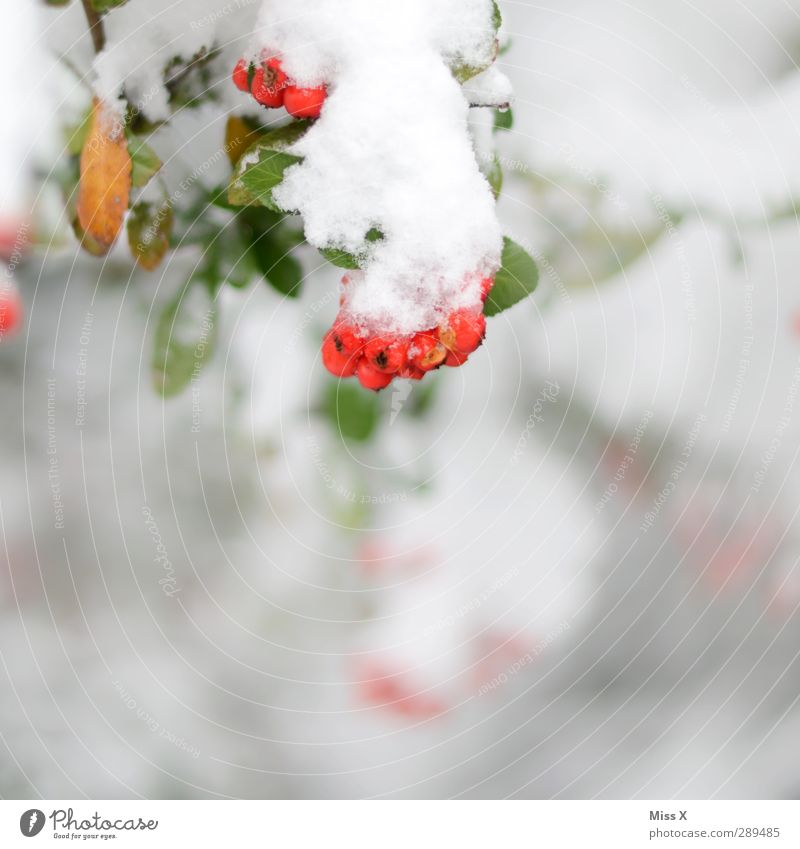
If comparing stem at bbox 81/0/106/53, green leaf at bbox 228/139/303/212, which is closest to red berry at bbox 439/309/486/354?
green leaf at bbox 228/139/303/212

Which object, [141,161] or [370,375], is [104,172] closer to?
[141,161]

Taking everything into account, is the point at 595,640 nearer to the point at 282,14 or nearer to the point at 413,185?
the point at 413,185

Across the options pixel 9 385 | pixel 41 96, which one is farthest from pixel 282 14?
pixel 9 385

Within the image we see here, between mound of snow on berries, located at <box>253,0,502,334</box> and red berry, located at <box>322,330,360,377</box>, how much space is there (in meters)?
0.02

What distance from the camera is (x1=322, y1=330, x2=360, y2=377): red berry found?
14.3 inches

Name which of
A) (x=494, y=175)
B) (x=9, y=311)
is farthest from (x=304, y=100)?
(x=9, y=311)

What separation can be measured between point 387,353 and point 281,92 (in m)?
0.15

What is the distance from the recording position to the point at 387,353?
34 centimetres

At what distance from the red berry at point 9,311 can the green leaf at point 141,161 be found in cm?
15

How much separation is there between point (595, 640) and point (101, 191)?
48cm

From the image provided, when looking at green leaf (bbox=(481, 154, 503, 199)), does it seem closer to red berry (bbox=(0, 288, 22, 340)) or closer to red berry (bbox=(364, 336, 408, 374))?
red berry (bbox=(364, 336, 408, 374))

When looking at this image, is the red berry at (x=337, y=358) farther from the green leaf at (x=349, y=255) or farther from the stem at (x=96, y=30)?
the stem at (x=96, y=30)

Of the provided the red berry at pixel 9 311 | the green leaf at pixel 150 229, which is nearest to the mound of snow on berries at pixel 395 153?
the green leaf at pixel 150 229

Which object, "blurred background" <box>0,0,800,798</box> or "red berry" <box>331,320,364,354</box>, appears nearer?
"red berry" <box>331,320,364,354</box>
